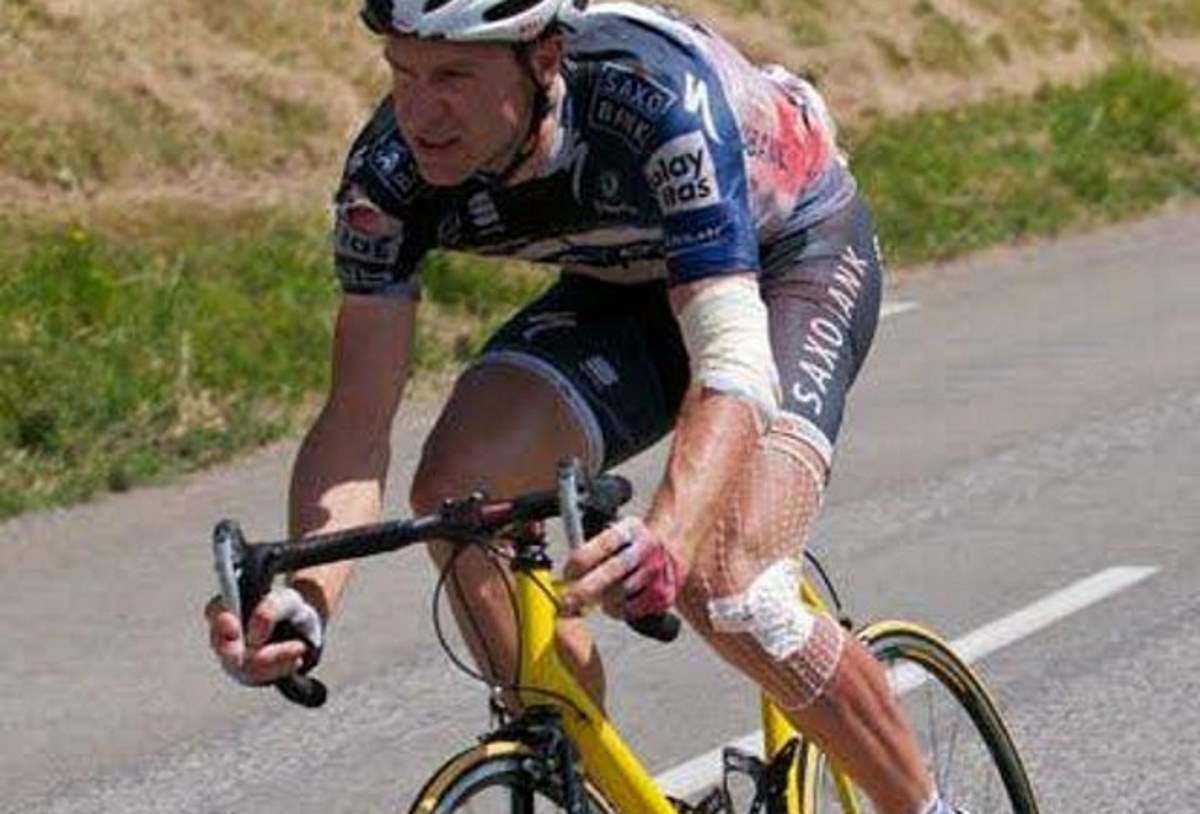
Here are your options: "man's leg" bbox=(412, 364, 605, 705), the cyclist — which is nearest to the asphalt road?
the cyclist

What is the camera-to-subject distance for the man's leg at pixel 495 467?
4.74 m

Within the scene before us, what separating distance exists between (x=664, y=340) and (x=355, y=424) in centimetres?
69

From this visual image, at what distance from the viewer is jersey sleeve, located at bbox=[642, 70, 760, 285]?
460cm

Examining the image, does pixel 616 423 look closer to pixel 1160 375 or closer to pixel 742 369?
pixel 742 369

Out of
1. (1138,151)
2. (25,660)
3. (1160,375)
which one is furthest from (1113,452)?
(1138,151)

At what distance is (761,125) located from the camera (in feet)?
16.7

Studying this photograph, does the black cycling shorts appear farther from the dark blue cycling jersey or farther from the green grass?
the green grass

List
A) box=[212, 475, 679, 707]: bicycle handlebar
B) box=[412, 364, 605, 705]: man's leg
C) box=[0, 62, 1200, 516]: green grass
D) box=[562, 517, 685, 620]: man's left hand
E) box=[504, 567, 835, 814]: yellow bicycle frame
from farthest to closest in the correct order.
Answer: box=[0, 62, 1200, 516]: green grass < box=[412, 364, 605, 705]: man's leg < box=[504, 567, 835, 814]: yellow bicycle frame < box=[212, 475, 679, 707]: bicycle handlebar < box=[562, 517, 685, 620]: man's left hand

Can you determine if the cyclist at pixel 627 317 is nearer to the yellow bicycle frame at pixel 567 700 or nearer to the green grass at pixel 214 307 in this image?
the yellow bicycle frame at pixel 567 700

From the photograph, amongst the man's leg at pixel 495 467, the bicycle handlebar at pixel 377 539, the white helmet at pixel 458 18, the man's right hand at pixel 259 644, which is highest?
the white helmet at pixel 458 18

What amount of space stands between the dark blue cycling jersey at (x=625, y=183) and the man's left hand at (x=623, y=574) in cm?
61

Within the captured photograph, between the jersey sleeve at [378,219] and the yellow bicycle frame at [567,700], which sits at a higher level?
the jersey sleeve at [378,219]

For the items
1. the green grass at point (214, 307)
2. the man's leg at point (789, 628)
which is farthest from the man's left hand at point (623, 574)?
the green grass at point (214, 307)

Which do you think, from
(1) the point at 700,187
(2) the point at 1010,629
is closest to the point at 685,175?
(1) the point at 700,187
